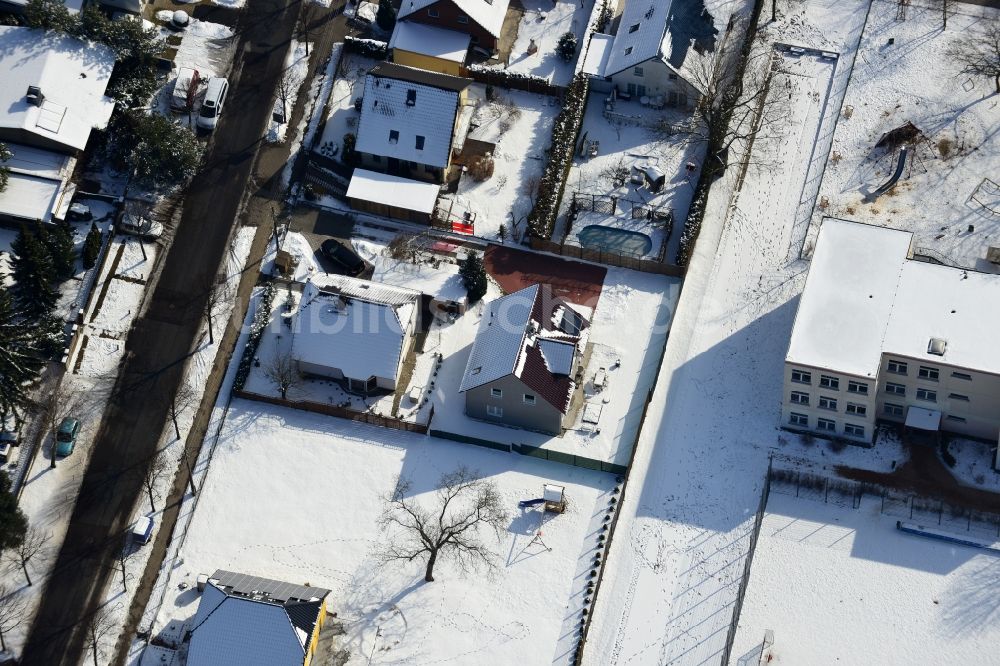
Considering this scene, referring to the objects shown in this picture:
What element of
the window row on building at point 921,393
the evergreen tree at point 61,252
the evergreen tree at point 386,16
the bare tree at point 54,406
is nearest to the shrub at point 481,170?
the evergreen tree at point 386,16

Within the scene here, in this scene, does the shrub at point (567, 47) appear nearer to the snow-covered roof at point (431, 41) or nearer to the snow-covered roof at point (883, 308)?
the snow-covered roof at point (431, 41)

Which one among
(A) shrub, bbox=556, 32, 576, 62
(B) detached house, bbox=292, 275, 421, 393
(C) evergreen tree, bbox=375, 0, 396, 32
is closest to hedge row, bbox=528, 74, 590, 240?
(A) shrub, bbox=556, 32, 576, 62

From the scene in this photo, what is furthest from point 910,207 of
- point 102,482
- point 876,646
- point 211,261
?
point 102,482

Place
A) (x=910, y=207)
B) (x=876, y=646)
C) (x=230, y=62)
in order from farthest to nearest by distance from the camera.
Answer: (x=230, y=62) → (x=910, y=207) → (x=876, y=646)

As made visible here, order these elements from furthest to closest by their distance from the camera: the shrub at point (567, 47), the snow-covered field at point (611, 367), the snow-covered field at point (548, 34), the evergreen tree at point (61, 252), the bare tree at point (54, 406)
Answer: the snow-covered field at point (548, 34) → the shrub at point (567, 47) → the evergreen tree at point (61, 252) → the bare tree at point (54, 406) → the snow-covered field at point (611, 367)

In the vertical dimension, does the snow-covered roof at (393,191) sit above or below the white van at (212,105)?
below

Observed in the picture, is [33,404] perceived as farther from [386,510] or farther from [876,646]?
[876,646]

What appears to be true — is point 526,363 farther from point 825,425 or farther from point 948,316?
point 948,316
